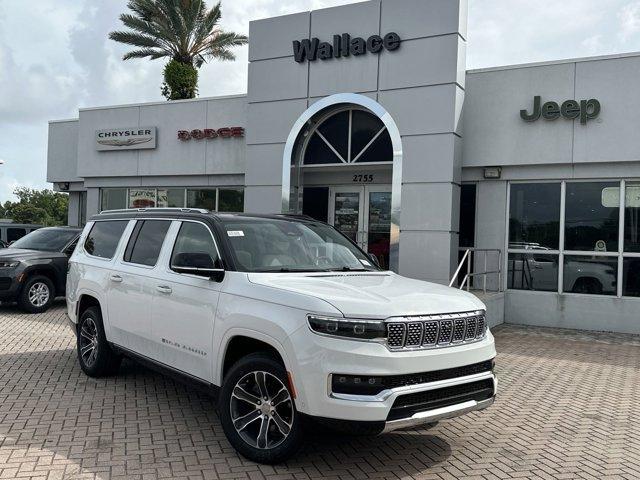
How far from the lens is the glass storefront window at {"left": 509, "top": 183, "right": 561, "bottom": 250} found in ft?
40.0

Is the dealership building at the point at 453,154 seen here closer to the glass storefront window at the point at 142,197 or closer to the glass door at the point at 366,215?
the glass door at the point at 366,215

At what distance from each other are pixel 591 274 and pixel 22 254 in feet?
36.6

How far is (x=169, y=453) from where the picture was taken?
183 inches

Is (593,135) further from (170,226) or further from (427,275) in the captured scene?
(170,226)

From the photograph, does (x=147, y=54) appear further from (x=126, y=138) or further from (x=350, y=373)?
(x=350, y=373)

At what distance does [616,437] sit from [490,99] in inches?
339

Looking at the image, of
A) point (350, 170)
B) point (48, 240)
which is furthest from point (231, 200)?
point (48, 240)

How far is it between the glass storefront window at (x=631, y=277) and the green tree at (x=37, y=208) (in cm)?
6613

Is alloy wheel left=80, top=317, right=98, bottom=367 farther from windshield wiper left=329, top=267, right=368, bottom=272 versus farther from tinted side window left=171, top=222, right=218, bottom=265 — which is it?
windshield wiper left=329, top=267, right=368, bottom=272

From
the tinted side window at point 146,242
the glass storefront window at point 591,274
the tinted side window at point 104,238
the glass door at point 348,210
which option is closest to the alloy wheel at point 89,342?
the tinted side window at point 104,238

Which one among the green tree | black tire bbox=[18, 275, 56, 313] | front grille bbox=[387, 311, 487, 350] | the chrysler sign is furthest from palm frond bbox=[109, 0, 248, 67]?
the green tree

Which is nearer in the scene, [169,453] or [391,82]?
[169,453]

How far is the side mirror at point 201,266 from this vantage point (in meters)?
4.82

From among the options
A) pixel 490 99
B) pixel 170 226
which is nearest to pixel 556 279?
pixel 490 99
